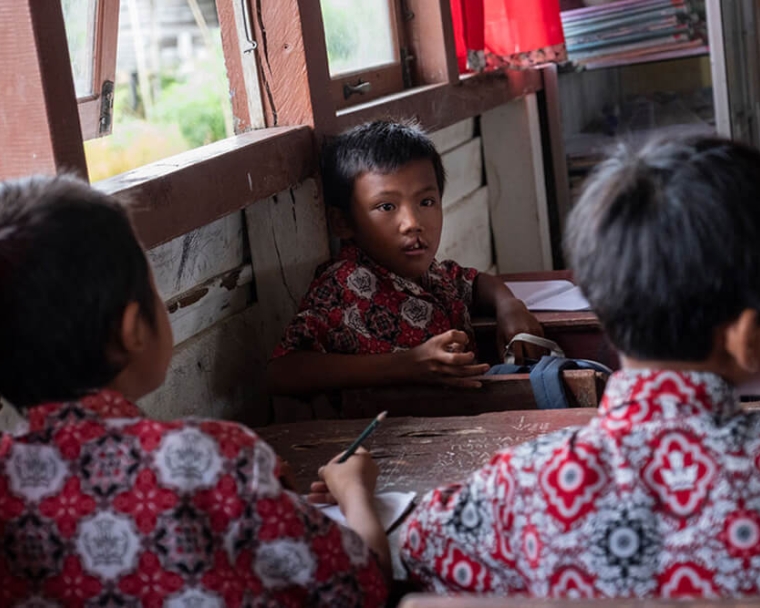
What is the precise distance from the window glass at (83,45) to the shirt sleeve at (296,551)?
1080 mm

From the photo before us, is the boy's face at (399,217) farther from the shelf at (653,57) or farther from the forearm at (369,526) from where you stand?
the shelf at (653,57)

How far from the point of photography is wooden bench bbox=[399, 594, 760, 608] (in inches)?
31.2

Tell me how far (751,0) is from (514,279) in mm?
1871

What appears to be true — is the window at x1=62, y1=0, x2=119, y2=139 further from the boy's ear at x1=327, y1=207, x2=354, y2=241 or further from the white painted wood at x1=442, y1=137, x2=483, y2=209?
the white painted wood at x1=442, y1=137, x2=483, y2=209

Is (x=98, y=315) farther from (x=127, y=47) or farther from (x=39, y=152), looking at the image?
(x=127, y=47)

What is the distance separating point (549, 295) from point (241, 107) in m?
0.86

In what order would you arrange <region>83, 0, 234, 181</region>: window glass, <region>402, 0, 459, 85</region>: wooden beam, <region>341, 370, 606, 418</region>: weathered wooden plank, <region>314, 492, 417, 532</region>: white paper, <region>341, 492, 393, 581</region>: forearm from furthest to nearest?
<region>83, 0, 234, 181</region>: window glass, <region>402, 0, 459, 85</region>: wooden beam, <region>341, 370, 606, 418</region>: weathered wooden plank, <region>314, 492, 417, 532</region>: white paper, <region>341, 492, 393, 581</region>: forearm

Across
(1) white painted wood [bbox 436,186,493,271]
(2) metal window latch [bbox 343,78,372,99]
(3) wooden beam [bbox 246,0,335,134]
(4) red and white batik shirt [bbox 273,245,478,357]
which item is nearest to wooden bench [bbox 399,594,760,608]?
(4) red and white batik shirt [bbox 273,245,478,357]

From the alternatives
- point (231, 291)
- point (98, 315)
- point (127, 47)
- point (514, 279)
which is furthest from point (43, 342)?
point (127, 47)

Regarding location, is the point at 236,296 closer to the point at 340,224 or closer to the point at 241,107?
the point at 340,224

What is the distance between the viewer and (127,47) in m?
8.50

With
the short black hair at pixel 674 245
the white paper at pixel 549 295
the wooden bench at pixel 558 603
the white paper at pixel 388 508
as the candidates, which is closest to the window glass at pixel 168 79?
the white paper at pixel 549 295

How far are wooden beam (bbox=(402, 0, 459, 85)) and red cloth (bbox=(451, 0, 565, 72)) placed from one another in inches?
4.9

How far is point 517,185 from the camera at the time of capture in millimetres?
3965
